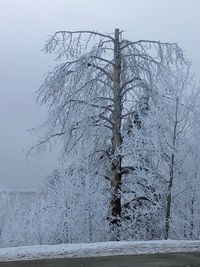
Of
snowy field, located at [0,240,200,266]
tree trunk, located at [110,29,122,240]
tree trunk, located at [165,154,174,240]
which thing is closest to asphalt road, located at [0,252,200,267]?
snowy field, located at [0,240,200,266]

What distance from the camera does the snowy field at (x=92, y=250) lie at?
27.7 feet

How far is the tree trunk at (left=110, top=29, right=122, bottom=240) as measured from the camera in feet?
55.4

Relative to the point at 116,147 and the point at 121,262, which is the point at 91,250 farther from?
the point at 116,147

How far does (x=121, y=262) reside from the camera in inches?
317

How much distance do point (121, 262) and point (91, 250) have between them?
0.93 m

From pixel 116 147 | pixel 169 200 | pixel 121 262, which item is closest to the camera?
pixel 121 262

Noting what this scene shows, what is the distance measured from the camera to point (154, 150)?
1587cm

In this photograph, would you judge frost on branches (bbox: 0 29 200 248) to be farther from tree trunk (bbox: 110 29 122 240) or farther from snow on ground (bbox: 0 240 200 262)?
A: snow on ground (bbox: 0 240 200 262)

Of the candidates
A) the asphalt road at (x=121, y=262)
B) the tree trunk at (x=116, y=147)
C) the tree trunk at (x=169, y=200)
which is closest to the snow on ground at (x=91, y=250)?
the asphalt road at (x=121, y=262)

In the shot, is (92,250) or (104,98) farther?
(104,98)

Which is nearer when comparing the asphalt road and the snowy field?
the asphalt road

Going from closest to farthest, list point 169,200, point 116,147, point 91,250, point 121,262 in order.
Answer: point 121,262, point 91,250, point 169,200, point 116,147

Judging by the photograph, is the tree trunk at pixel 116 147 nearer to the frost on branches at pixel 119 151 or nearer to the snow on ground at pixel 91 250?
the frost on branches at pixel 119 151

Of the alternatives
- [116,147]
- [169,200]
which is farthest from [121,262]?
[116,147]
